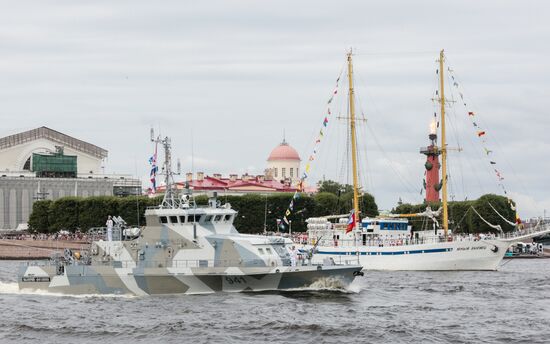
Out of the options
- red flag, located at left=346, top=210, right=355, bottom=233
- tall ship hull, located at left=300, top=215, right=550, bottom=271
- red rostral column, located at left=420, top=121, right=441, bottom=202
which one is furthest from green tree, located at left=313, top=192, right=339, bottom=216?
red flag, located at left=346, top=210, right=355, bottom=233

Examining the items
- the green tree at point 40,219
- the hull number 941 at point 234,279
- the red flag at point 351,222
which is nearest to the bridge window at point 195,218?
the hull number 941 at point 234,279

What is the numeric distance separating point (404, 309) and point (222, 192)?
120128 millimetres

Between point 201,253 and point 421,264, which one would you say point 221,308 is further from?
point 421,264

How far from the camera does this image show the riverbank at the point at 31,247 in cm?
11592

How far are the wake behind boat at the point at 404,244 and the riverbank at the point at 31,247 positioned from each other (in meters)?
36.5

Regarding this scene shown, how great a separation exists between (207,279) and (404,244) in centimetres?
3735

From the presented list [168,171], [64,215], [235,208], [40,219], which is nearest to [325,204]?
[235,208]

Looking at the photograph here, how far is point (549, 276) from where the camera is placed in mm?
74062

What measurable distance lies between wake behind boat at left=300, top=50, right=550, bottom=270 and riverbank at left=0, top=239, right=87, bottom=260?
3652cm

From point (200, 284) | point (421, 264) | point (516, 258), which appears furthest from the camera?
point (516, 258)

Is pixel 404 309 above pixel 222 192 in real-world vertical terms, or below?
below

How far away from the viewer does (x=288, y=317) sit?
4606cm

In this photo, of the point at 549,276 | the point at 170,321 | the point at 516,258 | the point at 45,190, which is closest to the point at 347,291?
the point at 170,321

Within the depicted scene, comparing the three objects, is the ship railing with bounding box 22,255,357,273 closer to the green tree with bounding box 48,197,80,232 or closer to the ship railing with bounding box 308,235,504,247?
the ship railing with bounding box 308,235,504,247
